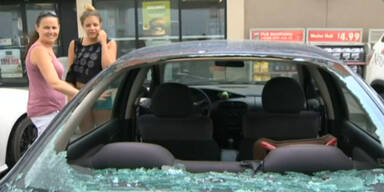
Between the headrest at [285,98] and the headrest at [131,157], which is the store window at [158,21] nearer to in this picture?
the headrest at [285,98]

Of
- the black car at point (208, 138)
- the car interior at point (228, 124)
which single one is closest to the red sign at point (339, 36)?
the car interior at point (228, 124)

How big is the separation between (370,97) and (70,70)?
286 cm

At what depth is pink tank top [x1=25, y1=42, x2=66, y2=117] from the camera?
12.2 feet

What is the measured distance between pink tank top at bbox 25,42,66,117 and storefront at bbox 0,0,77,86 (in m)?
8.15

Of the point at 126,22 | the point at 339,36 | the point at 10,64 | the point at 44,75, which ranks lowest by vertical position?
the point at 10,64

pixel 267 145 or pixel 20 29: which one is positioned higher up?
pixel 20 29

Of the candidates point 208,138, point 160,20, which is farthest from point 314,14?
point 208,138

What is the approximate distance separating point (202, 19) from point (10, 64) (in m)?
5.14

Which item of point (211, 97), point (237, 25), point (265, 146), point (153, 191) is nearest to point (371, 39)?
point (237, 25)

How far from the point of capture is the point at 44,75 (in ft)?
11.6

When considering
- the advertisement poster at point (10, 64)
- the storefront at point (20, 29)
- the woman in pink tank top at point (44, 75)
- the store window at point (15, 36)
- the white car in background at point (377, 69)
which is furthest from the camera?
the advertisement poster at point (10, 64)

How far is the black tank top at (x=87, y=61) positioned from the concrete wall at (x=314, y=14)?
689cm

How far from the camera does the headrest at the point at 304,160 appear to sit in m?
1.89

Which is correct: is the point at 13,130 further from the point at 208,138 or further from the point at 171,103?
the point at 208,138
